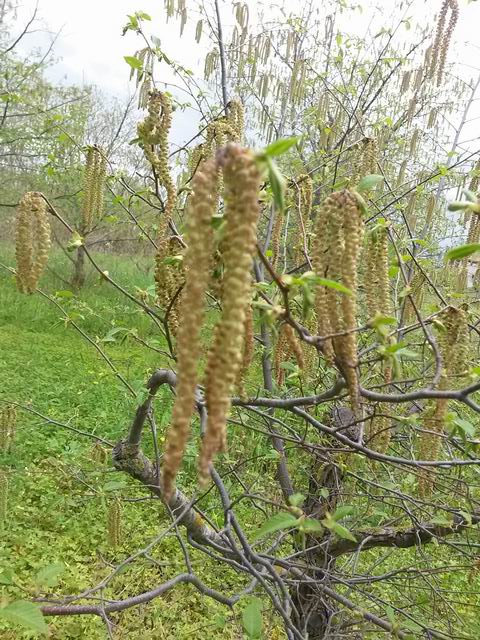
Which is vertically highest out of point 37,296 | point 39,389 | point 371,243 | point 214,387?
point 371,243

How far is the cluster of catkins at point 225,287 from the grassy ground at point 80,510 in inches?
47.7

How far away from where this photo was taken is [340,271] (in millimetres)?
770

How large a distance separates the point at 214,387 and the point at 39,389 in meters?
6.01

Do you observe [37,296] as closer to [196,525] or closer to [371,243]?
[196,525]

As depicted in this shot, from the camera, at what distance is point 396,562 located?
4.29 meters

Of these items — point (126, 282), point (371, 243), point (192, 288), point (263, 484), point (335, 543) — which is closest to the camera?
point (192, 288)

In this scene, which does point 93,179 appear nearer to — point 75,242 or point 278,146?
point 75,242

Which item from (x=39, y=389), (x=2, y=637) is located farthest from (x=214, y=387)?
(x=39, y=389)

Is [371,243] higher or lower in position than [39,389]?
higher

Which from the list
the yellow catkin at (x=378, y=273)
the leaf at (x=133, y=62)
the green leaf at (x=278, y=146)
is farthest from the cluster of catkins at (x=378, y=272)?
the leaf at (x=133, y=62)

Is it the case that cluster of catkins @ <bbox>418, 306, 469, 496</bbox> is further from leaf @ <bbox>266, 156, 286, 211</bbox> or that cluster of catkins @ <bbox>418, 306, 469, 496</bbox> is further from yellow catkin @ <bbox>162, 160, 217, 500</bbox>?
yellow catkin @ <bbox>162, 160, 217, 500</bbox>

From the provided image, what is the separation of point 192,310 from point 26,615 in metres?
1.01

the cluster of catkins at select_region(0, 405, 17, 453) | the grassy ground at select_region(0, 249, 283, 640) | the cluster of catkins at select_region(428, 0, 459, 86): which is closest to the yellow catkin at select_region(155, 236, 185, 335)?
the grassy ground at select_region(0, 249, 283, 640)

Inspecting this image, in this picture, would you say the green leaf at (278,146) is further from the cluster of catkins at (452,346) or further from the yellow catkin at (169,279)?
the cluster of catkins at (452,346)
